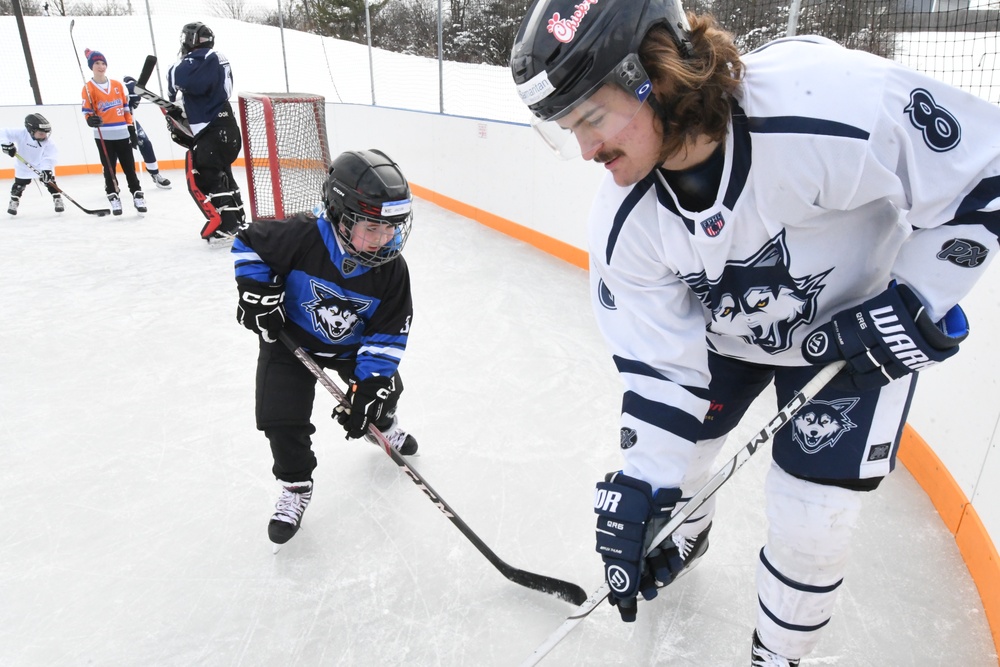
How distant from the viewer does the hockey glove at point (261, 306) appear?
58.4 inches

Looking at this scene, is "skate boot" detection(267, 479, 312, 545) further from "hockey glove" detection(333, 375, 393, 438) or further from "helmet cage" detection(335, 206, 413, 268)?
"helmet cage" detection(335, 206, 413, 268)

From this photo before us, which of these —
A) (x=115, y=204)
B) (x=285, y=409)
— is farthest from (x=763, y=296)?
(x=115, y=204)

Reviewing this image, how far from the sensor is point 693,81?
2.59 feet

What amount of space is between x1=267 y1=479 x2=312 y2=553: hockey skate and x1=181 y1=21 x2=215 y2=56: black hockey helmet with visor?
3.31m

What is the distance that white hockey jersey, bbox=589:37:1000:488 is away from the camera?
0.84 metres

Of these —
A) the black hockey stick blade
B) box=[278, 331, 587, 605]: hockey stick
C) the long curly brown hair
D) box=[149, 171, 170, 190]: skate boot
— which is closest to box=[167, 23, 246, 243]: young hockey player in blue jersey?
the black hockey stick blade

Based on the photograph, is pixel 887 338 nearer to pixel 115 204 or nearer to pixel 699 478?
pixel 699 478

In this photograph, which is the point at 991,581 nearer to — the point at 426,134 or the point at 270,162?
the point at 270,162

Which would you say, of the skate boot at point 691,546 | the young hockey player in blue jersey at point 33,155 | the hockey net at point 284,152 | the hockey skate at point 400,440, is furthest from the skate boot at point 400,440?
the young hockey player in blue jersey at point 33,155

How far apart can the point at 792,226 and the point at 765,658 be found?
0.76 m

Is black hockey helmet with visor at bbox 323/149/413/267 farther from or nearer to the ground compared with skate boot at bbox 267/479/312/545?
farther from the ground

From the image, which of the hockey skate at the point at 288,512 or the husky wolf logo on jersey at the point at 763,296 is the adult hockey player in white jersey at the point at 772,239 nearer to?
the husky wolf logo on jersey at the point at 763,296

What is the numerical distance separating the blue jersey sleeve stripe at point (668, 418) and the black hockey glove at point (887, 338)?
22 centimetres

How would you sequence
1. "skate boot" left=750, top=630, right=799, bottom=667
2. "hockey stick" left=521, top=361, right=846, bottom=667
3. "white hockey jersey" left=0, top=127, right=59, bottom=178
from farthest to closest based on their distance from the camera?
"white hockey jersey" left=0, top=127, right=59, bottom=178 < "skate boot" left=750, top=630, right=799, bottom=667 < "hockey stick" left=521, top=361, right=846, bottom=667
